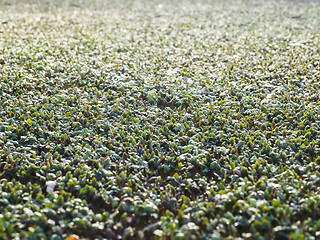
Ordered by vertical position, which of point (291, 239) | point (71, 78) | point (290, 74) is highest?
point (290, 74)

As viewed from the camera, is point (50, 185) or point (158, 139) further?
point (158, 139)

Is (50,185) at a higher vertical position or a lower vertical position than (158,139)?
lower

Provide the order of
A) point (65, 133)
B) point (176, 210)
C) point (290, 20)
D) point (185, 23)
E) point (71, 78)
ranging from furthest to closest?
point (290, 20), point (185, 23), point (71, 78), point (65, 133), point (176, 210)

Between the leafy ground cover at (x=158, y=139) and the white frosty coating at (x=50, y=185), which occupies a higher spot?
the leafy ground cover at (x=158, y=139)

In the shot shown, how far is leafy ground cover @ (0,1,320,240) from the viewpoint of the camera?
2.88 m

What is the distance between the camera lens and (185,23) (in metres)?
10.7

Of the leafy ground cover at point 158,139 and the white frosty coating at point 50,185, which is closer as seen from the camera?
the leafy ground cover at point 158,139

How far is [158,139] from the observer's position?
407 centimetres

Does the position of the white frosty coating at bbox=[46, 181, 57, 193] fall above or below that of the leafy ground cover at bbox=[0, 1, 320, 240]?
below

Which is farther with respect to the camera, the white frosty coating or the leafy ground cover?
the white frosty coating

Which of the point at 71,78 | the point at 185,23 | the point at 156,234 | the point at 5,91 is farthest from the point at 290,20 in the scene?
the point at 156,234

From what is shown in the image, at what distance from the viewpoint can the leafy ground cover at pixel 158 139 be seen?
2.88 m

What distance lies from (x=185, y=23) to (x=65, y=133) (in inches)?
303

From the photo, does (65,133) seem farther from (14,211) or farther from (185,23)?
(185,23)
